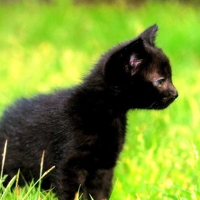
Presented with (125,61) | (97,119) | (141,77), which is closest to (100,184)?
(97,119)

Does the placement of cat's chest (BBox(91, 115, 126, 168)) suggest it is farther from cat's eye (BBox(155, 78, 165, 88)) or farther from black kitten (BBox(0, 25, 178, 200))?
cat's eye (BBox(155, 78, 165, 88))

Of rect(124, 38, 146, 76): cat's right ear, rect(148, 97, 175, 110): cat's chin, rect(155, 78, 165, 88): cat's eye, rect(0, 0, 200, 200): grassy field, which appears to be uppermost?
rect(124, 38, 146, 76): cat's right ear

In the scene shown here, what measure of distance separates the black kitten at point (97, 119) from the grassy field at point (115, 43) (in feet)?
0.63

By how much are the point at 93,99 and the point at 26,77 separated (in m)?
3.75

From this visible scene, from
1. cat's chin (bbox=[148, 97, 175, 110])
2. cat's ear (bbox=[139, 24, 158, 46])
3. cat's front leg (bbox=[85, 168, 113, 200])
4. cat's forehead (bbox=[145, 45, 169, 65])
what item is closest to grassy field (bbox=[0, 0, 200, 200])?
cat's front leg (bbox=[85, 168, 113, 200])

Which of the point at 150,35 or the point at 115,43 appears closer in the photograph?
the point at 150,35

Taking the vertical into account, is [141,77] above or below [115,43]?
above

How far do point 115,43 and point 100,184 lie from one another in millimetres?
4620

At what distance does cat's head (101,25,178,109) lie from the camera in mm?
3953

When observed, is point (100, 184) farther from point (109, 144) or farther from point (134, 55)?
point (134, 55)

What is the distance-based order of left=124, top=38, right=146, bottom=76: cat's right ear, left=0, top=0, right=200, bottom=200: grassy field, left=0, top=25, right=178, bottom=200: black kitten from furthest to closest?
left=0, top=0, right=200, bottom=200: grassy field, left=0, top=25, right=178, bottom=200: black kitten, left=124, top=38, right=146, bottom=76: cat's right ear

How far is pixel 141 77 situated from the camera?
4.04 m

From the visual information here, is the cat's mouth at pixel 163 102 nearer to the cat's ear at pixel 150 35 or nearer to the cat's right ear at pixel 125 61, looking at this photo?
the cat's right ear at pixel 125 61

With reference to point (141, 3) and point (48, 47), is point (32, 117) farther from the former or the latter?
point (141, 3)
